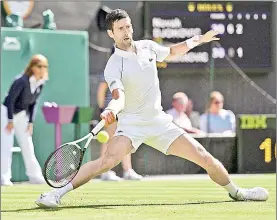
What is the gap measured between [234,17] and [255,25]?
16.0 inches

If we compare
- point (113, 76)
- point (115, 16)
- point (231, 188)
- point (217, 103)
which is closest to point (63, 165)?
point (113, 76)

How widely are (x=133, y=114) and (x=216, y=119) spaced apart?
691 centimetres

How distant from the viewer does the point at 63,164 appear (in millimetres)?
8102

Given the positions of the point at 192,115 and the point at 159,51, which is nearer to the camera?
the point at 159,51

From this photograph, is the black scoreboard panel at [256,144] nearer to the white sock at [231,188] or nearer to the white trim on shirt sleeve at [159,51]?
the white sock at [231,188]

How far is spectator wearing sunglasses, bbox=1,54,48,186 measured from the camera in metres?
12.4

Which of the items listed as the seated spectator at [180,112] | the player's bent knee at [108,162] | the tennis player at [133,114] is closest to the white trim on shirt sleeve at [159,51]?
the tennis player at [133,114]

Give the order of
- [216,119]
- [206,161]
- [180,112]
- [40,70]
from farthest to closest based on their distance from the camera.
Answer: [216,119] → [180,112] → [40,70] → [206,161]

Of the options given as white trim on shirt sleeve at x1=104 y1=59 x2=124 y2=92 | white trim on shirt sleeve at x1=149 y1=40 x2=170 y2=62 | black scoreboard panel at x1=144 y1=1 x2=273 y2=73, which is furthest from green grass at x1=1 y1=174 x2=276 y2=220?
black scoreboard panel at x1=144 y1=1 x2=273 y2=73

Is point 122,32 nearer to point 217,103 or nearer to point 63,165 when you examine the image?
point 63,165

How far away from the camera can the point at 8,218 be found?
7754 mm

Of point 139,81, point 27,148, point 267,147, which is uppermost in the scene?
point 139,81

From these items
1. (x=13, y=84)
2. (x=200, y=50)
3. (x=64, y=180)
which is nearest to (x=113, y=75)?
(x=64, y=180)

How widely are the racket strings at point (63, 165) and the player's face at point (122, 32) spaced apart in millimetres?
934
